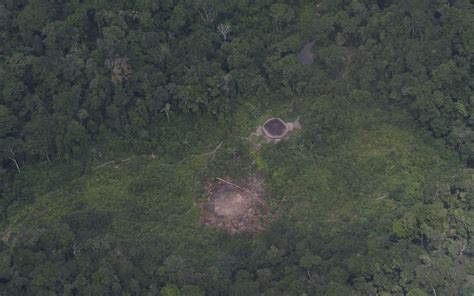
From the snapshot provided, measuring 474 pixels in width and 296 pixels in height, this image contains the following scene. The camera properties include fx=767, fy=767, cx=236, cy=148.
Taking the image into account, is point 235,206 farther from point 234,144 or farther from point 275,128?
point 275,128

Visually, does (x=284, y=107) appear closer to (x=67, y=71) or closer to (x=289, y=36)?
(x=289, y=36)

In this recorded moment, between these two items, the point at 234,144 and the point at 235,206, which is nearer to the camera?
the point at 235,206

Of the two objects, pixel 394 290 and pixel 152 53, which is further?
pixel 152 53

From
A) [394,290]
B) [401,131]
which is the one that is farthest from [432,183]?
[394,290]

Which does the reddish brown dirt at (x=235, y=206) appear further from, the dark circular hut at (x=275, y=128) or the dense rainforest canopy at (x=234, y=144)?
the dark circular hut at (x=275, y=128)

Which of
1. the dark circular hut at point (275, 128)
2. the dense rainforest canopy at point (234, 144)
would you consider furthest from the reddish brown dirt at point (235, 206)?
the dark circular hut at point (275, 128)

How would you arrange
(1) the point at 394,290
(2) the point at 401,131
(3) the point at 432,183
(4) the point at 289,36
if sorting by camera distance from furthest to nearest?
1. (4) the point at 289,36
2. (2) the point at 401,131
3. (3) the point at 432,183
4. (1) the point at 394,290

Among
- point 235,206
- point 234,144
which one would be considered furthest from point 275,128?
point 235,206
